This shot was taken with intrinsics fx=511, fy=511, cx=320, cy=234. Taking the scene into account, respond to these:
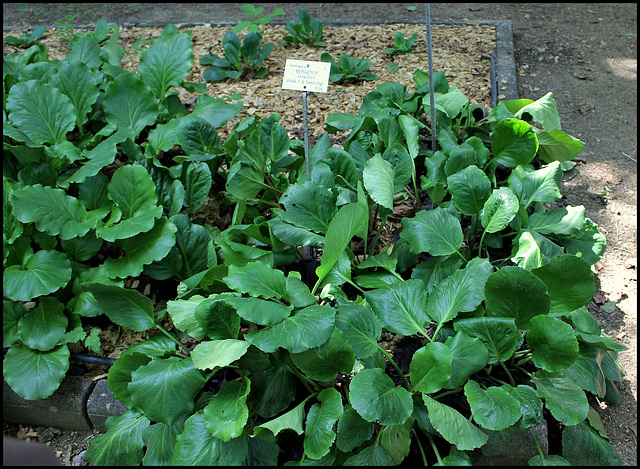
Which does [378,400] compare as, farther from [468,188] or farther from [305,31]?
[305,31]

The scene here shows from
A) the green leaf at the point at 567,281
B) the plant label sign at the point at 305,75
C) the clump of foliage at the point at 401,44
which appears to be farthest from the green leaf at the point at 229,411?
the clump of foliage at the point at 401,44

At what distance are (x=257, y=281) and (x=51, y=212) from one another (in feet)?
2.93

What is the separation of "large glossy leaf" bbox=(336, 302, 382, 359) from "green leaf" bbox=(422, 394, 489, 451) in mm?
214

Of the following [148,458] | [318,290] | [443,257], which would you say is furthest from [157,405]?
[443,257]

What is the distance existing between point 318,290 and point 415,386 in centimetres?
55

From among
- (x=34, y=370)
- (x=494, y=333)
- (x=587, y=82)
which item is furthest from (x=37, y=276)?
(x=587, y=82)

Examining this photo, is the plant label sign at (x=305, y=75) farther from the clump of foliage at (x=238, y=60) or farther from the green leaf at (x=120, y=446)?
the clump of foliage at (x=238, y=60)

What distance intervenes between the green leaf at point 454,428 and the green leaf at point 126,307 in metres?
0.96

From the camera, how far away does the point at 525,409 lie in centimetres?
140

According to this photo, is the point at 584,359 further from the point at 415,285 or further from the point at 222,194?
the point at 222,194

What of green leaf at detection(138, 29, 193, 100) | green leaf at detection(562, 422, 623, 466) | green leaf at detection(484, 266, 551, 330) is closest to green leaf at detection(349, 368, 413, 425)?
green leaf at detection(484, 266, 551, 330)

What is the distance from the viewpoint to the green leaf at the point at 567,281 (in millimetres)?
1520

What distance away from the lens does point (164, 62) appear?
266cm

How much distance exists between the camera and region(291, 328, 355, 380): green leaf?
1.43m
